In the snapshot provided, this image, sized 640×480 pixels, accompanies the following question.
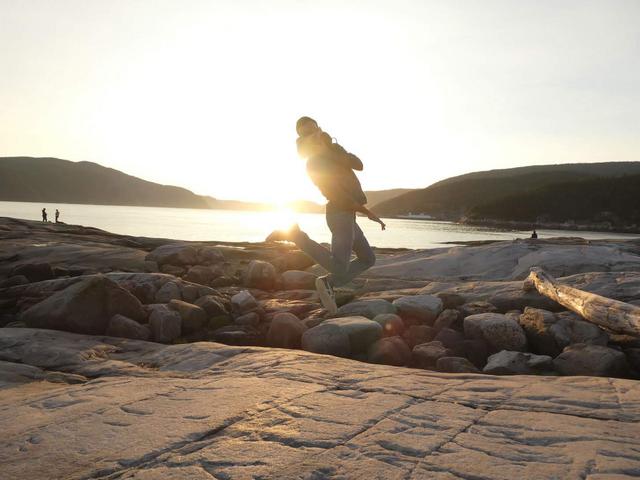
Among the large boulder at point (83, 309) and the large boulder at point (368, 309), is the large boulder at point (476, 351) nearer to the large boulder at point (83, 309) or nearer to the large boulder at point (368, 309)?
the large boulder at point (368, 309)

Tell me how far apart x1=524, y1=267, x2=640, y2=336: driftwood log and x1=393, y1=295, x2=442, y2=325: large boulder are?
4.75 ft

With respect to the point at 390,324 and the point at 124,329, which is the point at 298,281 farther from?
the point at 124,329

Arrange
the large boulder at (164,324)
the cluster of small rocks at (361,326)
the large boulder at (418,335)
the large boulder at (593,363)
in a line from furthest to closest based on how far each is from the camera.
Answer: the large boulder at (164,324) → the large boulder at (418,335) → the cluster of small rocks at (361,326) → the large boulder at (593,363)

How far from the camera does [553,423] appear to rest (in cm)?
270

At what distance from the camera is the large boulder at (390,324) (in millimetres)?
6102

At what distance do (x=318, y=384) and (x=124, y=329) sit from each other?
3.26m

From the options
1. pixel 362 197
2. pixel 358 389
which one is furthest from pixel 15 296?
pixel 358 389

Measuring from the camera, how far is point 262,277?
1048 cm

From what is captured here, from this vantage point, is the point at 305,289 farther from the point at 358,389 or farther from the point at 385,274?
the point at 358,389

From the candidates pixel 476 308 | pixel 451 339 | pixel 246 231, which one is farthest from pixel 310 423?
pixel 246 231

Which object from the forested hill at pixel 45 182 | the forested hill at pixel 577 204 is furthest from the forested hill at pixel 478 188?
the forested hill at pixel 45 182

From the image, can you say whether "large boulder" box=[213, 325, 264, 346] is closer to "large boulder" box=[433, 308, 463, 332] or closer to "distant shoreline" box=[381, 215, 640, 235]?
"large boulder" box=[433, 308, 463, 332]

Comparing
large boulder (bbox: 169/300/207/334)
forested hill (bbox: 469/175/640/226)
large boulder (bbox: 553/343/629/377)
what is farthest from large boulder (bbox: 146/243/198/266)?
forested hill (bbox: 469/175/640/226)

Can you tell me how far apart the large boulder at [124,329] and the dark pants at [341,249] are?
230 cm
